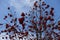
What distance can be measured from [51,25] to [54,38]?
88cm

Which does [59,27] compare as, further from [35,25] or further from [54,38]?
[35,25]

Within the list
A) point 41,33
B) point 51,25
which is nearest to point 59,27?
point 51,25

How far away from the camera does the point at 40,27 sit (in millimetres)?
9844

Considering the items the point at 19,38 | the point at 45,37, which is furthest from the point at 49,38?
the point at 19,38

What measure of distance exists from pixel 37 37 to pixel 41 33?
0.37 metres

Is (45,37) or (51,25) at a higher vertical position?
(51,25)

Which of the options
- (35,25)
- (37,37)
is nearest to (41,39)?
(37,37)

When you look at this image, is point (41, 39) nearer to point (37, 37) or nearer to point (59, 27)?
point (37, 37)

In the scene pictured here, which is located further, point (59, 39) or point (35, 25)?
point (35, 25)

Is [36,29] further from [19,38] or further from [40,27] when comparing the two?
[19,38]

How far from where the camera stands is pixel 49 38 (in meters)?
9.88

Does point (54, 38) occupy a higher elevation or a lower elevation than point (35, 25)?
lower

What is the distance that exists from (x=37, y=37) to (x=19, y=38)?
1.18 metres

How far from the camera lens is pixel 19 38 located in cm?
989
